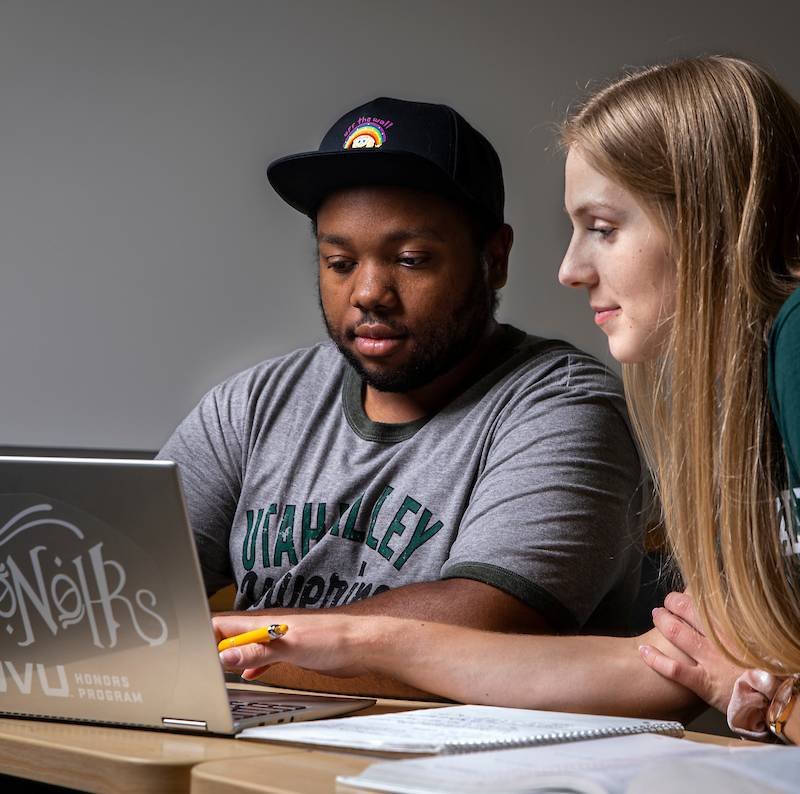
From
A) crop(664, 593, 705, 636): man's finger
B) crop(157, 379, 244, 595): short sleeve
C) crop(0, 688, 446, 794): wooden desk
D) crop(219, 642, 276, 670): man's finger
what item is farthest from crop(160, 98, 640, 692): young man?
crop(0, 688, 446, 794): wooden desk

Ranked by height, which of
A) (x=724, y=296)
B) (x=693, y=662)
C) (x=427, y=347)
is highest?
(x=724, y=296)

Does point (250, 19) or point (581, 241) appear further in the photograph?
point (250, 19)

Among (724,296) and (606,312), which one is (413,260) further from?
(724,296)

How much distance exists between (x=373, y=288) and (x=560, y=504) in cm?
42

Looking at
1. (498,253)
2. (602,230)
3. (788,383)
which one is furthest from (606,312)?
(498,253)

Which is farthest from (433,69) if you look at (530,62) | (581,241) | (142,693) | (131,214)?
(142,693)

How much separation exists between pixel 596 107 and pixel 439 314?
1.88 ft

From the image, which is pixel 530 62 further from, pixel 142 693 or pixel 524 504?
pixel 142 693

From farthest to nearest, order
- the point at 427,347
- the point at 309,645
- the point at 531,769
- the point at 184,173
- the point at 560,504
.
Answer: the point at 184,173, the point at 427,347, the point at 560,504, the point at 309,645, the point at 531,769

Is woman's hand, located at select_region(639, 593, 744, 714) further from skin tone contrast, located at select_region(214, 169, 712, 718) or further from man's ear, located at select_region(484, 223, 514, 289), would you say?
man's ear, located at select_region(484, 223, 514, 289)

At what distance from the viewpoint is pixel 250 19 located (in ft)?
8.86

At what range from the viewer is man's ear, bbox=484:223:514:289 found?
176cm

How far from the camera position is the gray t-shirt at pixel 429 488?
55.5 inches

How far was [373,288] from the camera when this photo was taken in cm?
162
